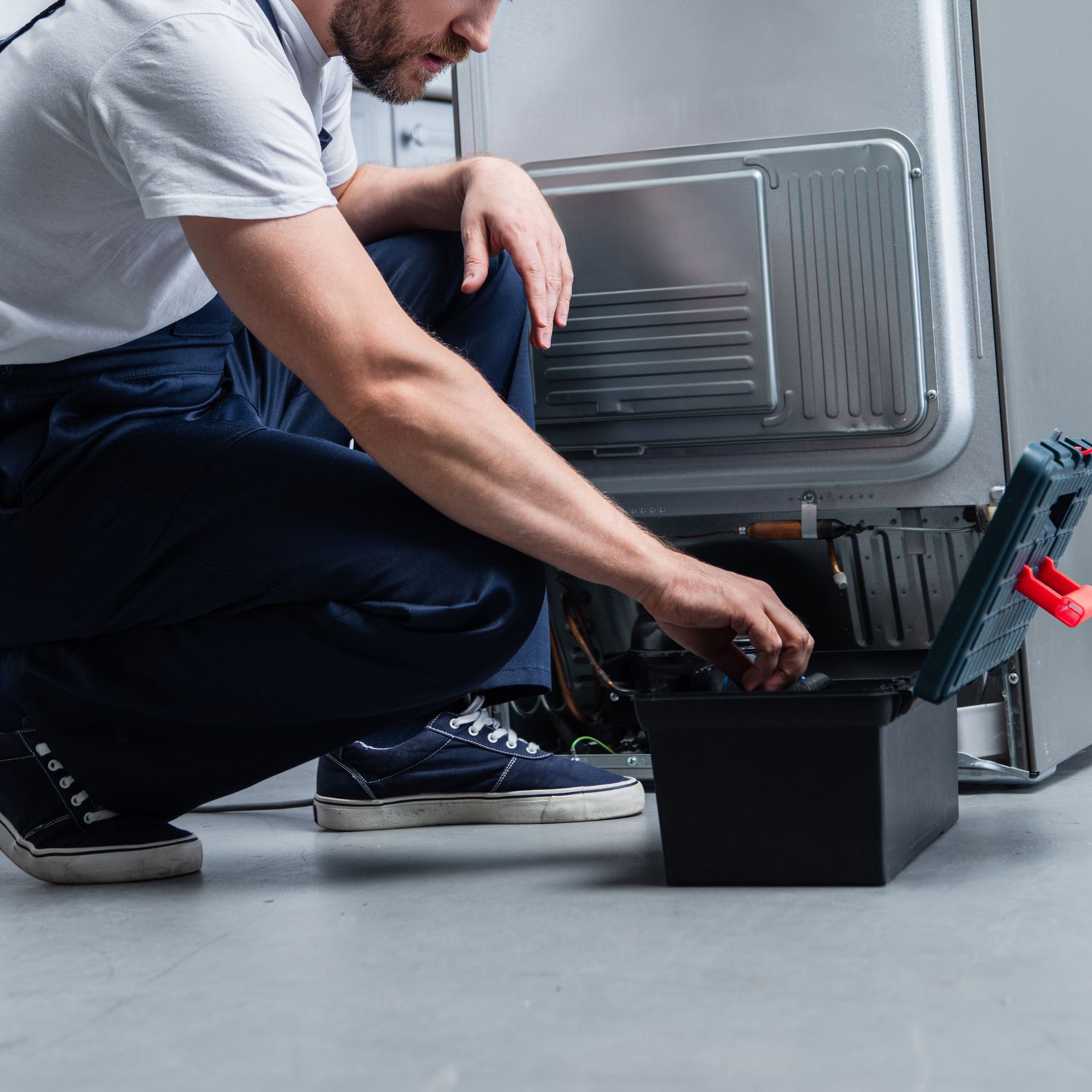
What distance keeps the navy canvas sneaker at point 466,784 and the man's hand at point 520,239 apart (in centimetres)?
47

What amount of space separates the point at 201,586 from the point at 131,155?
1.33 ft

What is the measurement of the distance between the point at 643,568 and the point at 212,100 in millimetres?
537

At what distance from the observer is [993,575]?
1006 millimetres

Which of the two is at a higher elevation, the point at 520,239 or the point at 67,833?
the point at 520,239

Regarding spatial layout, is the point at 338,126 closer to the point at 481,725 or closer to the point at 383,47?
the point at 383,47

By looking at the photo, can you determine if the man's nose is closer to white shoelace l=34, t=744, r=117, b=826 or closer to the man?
the man

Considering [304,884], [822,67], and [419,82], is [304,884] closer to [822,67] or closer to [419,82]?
[419,82]

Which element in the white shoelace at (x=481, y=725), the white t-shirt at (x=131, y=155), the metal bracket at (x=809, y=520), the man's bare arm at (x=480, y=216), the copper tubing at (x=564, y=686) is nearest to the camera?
the white t-shirt at (x=131, y=155)

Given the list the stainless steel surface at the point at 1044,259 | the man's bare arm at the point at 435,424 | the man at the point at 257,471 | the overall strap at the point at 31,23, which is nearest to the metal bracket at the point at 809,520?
the stainless steel surface at the point at 1044,259

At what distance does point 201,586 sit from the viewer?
1.27 metres

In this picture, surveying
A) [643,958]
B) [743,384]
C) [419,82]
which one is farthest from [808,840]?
[419,82]

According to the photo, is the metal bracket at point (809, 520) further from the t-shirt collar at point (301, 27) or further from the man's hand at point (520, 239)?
the t-shirt collar at point (301, 27)

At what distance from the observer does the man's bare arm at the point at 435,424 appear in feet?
3.60

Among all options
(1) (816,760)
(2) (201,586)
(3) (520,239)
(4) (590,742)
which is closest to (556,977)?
(1) (816,760)
